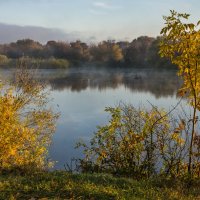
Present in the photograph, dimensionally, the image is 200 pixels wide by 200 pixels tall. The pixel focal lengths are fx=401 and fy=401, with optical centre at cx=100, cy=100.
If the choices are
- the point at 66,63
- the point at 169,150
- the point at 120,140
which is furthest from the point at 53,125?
the point at 66,63

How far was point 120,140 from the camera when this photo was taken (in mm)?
12289

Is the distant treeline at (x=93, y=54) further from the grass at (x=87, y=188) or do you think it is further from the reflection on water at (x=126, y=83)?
the grass at (x=87, y=188)

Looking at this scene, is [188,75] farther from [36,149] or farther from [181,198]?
[36,149]

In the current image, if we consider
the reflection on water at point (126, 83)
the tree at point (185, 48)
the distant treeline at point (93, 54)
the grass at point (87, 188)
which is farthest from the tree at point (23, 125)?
the distant treeline at point (93, 54)

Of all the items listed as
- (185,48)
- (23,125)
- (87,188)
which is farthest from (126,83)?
(87,188)

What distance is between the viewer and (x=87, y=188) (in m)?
8.13

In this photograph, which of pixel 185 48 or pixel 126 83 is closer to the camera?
pixel 185 48

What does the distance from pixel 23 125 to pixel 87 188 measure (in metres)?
7.76

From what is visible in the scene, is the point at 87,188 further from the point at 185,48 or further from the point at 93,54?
the point at 93,54

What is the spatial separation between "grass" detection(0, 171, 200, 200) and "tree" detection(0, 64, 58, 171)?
3.10 m

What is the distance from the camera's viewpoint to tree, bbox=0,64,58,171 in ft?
40.7

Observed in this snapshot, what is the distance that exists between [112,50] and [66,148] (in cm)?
7662

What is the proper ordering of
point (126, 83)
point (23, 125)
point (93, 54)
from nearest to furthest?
point (23, 125)
point (126, 83)
point (93, 54)

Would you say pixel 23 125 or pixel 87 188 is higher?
pixel 87 188
